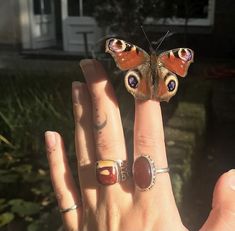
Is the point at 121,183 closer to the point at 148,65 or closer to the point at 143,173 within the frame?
the point at 143,173

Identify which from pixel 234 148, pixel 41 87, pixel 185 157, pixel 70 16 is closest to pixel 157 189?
pixel 185 157

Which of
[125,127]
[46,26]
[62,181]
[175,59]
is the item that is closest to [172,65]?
[175,59]

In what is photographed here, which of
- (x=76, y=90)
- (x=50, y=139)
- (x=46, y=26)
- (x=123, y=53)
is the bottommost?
(x=46, y=26)

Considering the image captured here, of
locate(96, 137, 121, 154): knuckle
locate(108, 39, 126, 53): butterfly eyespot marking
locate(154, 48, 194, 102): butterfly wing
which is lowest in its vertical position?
locate(96, 137, 121, 154): knuckle

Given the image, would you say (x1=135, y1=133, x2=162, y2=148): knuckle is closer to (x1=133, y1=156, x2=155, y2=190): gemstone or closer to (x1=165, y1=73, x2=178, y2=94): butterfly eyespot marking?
(x1=133, y1=156, x2=155, y2=190): gemstone

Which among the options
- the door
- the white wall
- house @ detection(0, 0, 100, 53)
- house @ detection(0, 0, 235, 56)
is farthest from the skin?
the door
